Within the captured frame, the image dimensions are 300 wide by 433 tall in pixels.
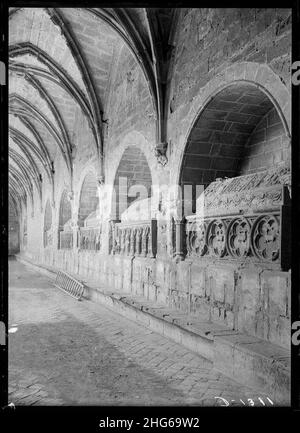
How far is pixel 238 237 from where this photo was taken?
4.37m

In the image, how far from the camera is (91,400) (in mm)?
3127

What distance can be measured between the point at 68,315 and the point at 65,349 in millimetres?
2151

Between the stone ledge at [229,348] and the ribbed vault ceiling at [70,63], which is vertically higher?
the ribbed vault ceiling at [70,63]

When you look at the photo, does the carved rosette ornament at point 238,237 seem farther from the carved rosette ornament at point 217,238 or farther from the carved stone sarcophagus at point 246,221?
the carved rosette ornament at point 217,238

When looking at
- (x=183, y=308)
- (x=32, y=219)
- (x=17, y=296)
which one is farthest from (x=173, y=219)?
(x=32, y=219)

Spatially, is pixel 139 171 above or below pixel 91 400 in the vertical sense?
above

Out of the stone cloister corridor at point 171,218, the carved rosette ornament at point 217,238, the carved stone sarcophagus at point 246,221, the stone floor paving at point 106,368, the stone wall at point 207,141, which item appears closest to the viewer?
the stone floor paving at point 106,368

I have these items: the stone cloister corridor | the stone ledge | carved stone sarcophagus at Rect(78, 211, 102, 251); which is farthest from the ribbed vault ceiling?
the stone ledge

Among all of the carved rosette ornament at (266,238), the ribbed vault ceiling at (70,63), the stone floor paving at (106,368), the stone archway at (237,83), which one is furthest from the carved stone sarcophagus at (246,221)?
the ribbed vault ceiling at (70,63)

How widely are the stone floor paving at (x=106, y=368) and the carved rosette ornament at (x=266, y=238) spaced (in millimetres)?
1330

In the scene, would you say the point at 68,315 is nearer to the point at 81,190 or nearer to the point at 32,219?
the point at 81,190

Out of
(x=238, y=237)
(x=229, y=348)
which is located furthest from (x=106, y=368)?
(x=238, y=237)

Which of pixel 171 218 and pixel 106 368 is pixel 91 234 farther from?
pixel 106 368

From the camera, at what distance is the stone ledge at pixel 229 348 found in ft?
10.0
